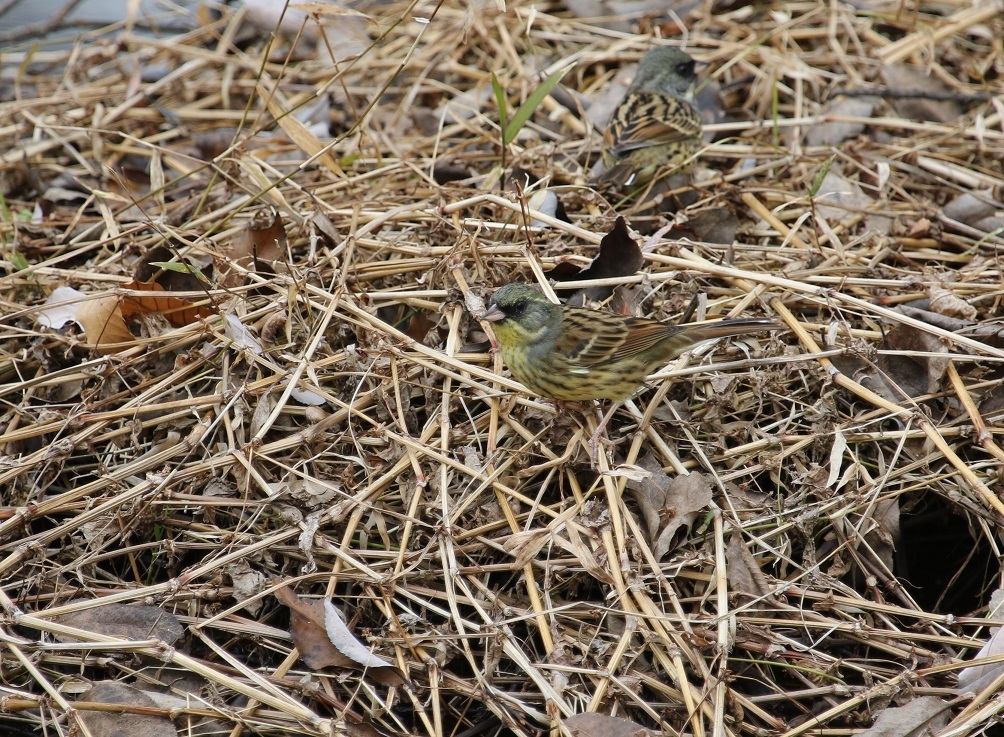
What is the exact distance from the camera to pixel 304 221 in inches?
181

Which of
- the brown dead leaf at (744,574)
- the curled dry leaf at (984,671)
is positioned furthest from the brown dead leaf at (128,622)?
the curled dry leaf at (984,671)

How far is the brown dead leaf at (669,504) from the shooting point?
353cm

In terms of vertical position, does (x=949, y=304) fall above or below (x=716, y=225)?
below

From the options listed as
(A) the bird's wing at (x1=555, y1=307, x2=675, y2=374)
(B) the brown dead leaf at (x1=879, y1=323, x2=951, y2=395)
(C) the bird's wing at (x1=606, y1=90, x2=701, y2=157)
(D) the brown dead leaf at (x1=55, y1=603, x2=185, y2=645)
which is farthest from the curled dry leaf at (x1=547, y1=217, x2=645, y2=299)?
(D) the brown dead leaf at (x1=55, y1=603, x2=185, y2=645)

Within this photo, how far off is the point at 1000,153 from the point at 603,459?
343cm

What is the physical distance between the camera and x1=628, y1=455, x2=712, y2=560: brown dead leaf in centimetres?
353

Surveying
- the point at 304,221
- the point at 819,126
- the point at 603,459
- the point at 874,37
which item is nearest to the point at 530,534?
the point at 603,459

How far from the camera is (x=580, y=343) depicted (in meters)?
3.81

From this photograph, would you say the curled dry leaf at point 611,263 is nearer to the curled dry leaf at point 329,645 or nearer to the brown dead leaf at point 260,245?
the brown dead leaf at point 260,245

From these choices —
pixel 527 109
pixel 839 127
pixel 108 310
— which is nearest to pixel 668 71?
pixel 839 127

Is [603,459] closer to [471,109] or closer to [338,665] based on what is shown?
[338,665]

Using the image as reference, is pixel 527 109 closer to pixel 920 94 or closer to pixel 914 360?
pixel 914 360

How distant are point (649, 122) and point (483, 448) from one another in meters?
2.36

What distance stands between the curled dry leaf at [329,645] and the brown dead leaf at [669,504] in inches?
44.2
